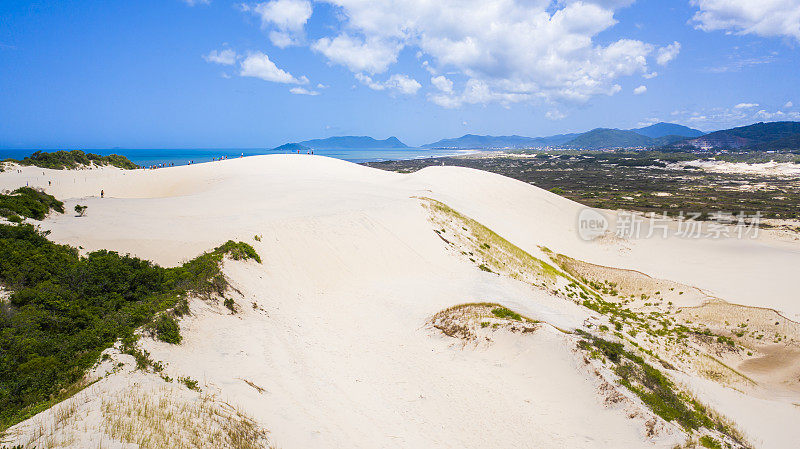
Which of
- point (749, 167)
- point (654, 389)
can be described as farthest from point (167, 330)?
point (749, 167)

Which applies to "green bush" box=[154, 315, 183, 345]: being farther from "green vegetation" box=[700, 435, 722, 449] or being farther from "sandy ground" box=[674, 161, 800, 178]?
"sandy ground" box=[674, 161, 800, 178]

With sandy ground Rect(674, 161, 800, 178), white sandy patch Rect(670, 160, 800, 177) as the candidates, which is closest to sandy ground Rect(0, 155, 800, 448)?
sandy ground Rect(674, 161, 800, 178)

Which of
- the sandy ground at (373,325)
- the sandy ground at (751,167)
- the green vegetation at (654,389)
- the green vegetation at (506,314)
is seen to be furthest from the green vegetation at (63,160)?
the sandy ground at (751,167)

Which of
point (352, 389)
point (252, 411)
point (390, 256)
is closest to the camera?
point (252, 411)

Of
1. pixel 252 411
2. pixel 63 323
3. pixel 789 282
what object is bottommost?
pixel 789 282

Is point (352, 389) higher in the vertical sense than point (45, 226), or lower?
lower

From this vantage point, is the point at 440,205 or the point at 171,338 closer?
the point at 171,338

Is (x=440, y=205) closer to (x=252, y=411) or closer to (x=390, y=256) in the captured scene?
(x=390, y=256)

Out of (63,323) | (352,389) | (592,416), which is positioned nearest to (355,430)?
(352,389)
